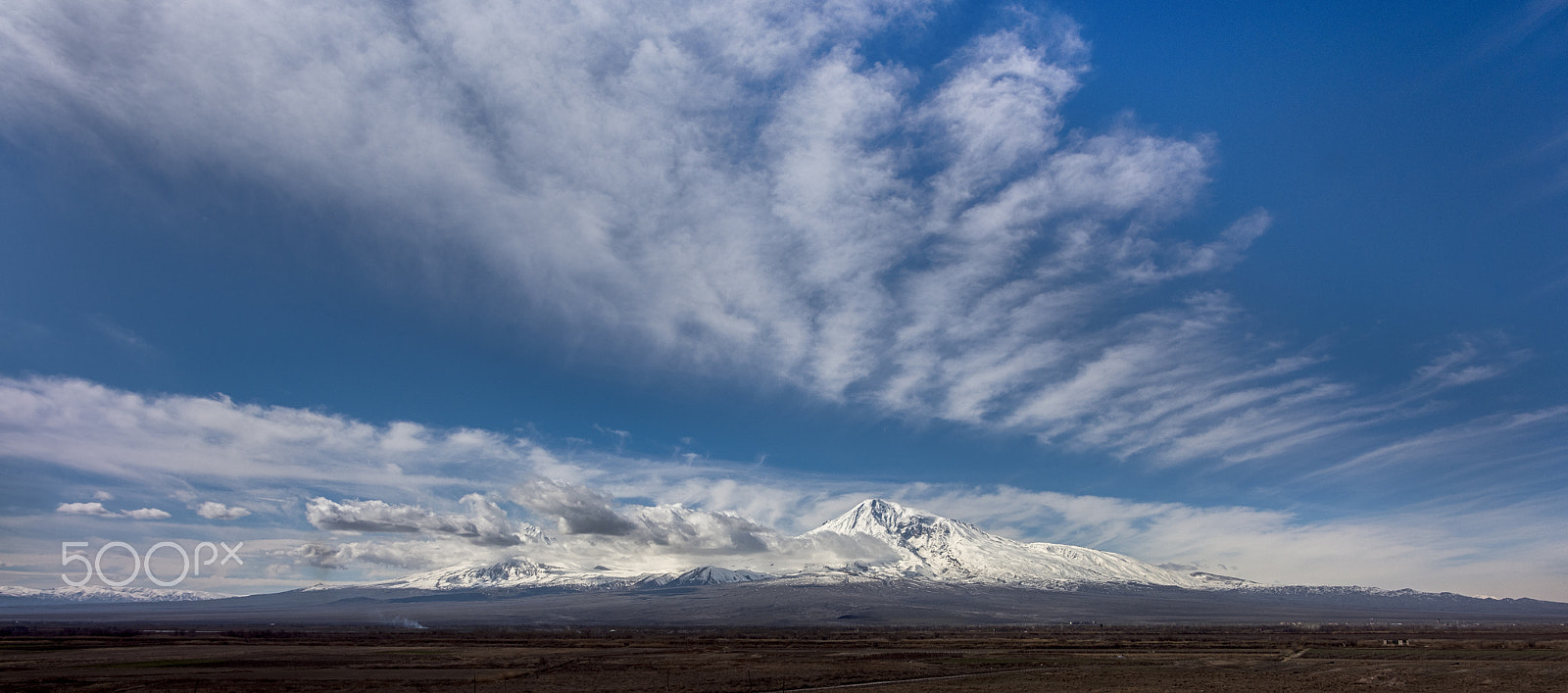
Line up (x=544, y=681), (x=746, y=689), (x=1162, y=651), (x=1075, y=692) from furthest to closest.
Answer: (x=1162, y=651) → (x=544, y=681) → (x=746, y=689) → (x=1075, y=692)

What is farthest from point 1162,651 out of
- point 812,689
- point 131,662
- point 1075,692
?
point 131,662

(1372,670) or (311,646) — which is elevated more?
(1372,670)

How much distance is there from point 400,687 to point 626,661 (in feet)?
90.5

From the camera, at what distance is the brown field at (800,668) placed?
56.7m

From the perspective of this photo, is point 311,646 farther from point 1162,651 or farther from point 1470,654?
point 1470,654

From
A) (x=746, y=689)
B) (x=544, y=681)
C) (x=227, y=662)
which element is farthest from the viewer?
(x=227, y=662)

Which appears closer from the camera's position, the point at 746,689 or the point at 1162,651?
the point at 746,689

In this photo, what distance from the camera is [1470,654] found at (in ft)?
269

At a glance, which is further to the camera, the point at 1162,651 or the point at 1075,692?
the point at 1162,651

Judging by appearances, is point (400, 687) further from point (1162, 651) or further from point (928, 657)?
point (1162, 651)

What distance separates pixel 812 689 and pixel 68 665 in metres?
77.0

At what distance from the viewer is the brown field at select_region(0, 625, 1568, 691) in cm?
5672

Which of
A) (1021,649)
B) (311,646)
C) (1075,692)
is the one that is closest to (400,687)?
(1075,692)

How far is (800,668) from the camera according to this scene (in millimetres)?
71062
